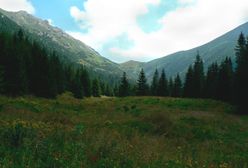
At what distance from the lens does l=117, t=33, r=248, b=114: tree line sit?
135 ft

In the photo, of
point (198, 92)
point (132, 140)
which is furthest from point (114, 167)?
point (198, 92)

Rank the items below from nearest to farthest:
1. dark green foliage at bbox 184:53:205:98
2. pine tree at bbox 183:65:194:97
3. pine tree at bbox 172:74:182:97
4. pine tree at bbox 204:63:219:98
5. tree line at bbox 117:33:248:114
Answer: tree line at bbox 117:33:248:114
pine tree at bbox 204:63:219:98
dark green foliage at bbox 184:53:205:98
pine tree at bbox 183:65:194:97
pine tree at bbox 172:74:182:97

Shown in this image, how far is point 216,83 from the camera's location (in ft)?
216

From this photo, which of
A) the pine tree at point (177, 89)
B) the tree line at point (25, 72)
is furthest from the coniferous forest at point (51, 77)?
the pine tree at point (177, 89)

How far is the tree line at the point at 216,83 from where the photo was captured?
41.2 m

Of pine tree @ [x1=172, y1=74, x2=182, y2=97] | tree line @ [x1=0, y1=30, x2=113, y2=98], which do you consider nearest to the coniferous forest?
tree line @ [x1=0, y1=30, x2=113, y2=98]

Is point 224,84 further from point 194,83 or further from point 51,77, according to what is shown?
point 51,77

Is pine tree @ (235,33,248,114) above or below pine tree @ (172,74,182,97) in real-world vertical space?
below

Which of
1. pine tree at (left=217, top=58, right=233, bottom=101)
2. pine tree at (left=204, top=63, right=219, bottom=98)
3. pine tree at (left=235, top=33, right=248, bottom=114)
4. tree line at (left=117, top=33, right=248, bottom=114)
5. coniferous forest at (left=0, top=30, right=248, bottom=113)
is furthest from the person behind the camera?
pine tree at (left=204, top=63, right=219, bottom=98)

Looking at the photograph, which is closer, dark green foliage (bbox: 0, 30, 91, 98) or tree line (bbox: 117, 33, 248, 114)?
tree line (bbox: 117, 33, 248, 114)

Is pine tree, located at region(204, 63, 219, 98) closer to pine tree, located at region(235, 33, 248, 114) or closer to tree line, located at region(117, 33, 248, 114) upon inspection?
tree line, located at region(117, 33, 248, 114)

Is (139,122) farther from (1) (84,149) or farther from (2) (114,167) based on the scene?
(2) (114,167)

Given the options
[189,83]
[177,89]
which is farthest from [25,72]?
[177,89]

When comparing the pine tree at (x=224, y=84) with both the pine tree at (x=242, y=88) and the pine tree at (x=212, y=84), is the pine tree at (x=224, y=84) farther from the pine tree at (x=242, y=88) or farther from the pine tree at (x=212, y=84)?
the pine tree at (x=242, y=88)
